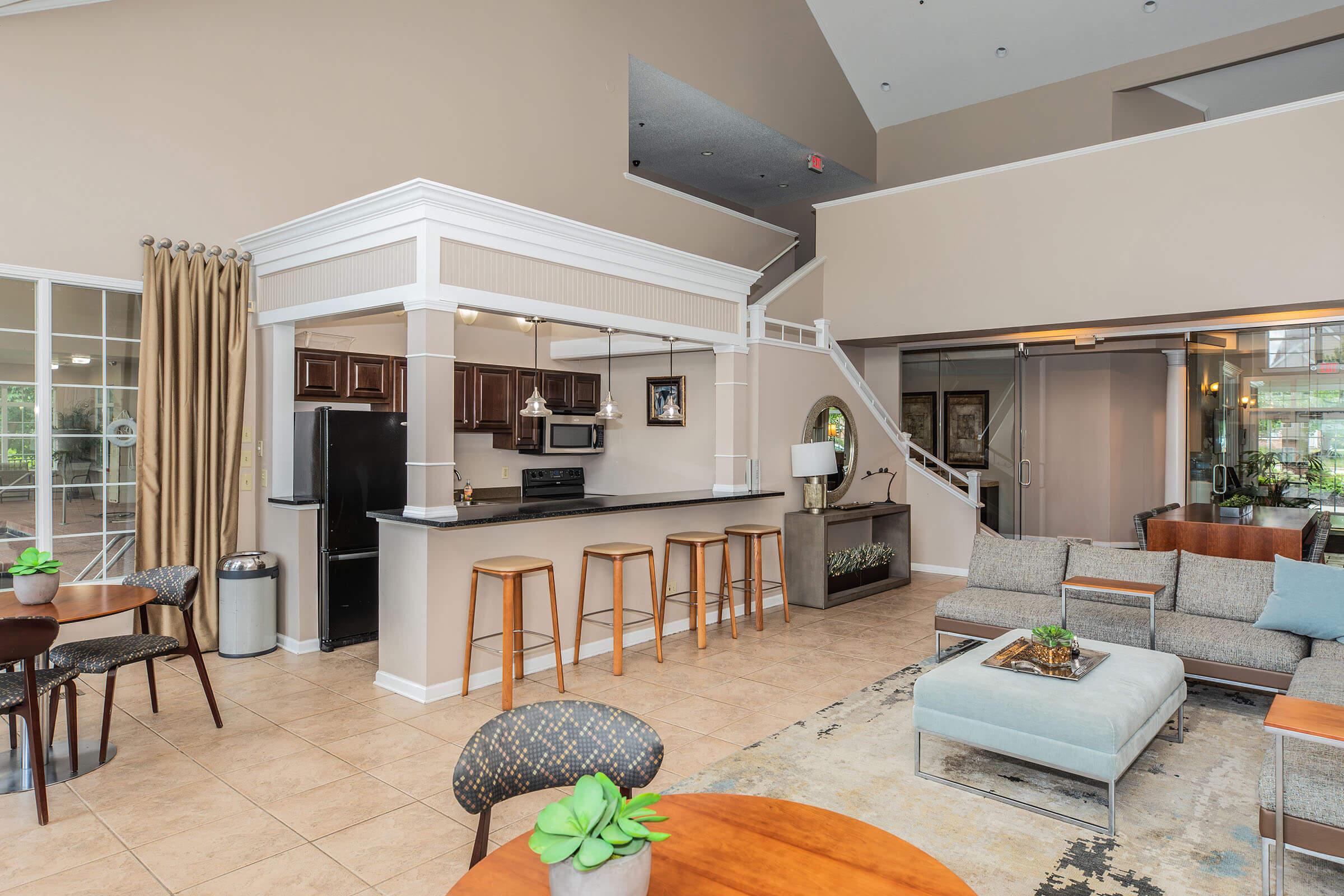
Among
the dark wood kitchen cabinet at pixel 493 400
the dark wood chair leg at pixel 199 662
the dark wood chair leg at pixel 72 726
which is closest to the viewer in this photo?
the dark wood chair leg at pixel 72 726

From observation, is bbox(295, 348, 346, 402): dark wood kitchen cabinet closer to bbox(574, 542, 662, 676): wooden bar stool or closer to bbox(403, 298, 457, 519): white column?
bbox(403, 298, 457, 519): white column

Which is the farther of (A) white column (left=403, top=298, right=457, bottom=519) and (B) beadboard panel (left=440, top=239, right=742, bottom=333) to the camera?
(B) beadboard panel (left=440, top=239, right=742, bottom=333)

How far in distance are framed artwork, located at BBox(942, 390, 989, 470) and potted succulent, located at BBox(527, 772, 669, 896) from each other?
9238 millimetres

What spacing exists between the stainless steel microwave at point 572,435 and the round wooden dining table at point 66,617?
3.91m

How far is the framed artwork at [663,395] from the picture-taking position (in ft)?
22.3

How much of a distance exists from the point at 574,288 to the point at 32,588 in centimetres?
311

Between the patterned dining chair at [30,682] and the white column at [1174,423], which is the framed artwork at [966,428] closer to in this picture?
the white column at [1174,423]

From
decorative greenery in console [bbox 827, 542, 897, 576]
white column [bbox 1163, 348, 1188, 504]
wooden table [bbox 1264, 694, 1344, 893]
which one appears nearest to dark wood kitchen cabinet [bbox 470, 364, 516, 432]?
decorative greenery in console [bbox 827, 542, 897, 576]

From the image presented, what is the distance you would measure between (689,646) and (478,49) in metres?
4.93

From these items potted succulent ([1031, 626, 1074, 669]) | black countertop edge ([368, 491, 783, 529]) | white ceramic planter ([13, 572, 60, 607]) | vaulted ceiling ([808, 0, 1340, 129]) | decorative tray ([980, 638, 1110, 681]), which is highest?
vaulted ceiling ([808, 0, 1340, 129])

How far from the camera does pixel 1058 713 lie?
298 cm

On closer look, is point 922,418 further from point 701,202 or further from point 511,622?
point 511,622

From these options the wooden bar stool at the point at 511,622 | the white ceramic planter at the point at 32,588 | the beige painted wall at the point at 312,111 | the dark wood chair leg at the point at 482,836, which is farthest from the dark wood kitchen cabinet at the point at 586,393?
the dark wood chair leg at the point at 482,836

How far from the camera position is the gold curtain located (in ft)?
15.7
